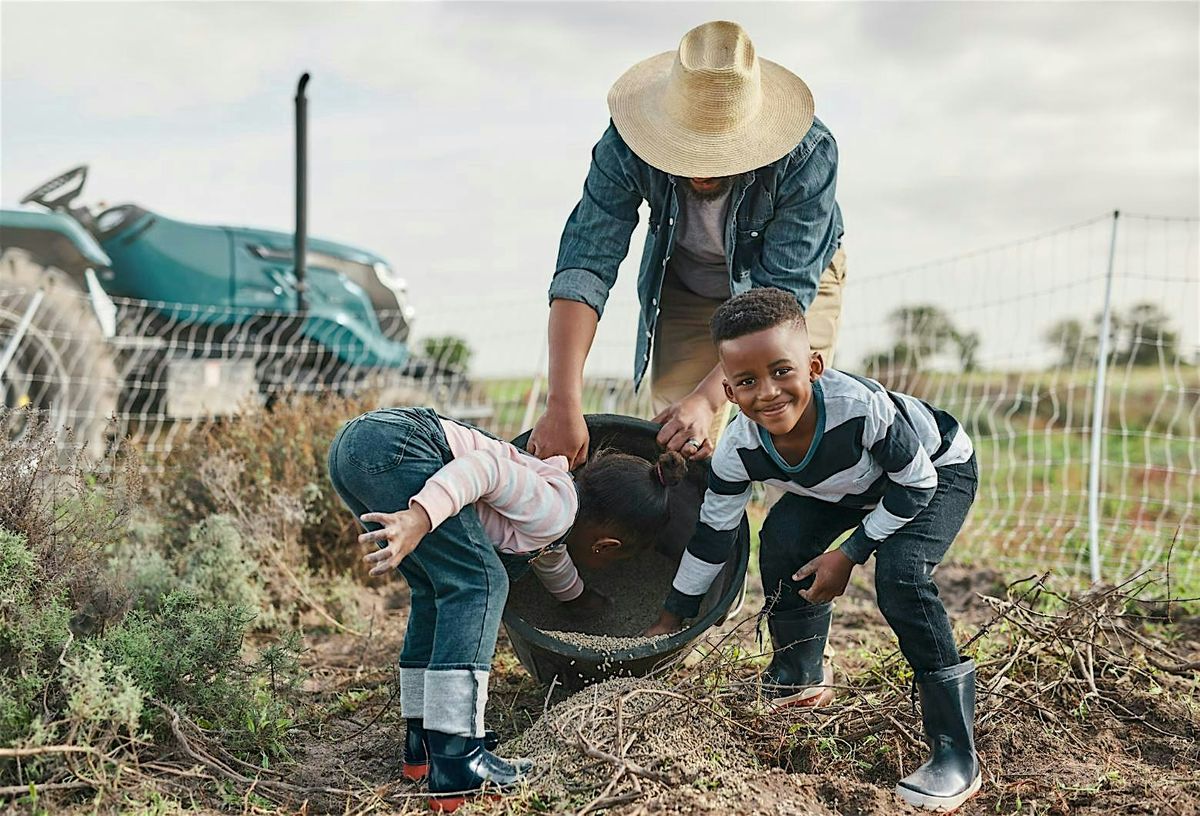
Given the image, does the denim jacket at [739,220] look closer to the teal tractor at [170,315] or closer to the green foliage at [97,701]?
the green foliage at [97,701]

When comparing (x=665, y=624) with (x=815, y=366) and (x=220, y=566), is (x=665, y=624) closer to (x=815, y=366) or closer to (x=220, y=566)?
(x=815, y=366)

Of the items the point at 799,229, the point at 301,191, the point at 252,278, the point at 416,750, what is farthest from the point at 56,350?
the point at 799,229

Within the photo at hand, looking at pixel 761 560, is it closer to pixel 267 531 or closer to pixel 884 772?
pixel 884 772

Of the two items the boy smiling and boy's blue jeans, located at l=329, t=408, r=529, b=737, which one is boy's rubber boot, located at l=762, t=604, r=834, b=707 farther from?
boy's blue jeans, located at l=329, t=408, r=529, b=737

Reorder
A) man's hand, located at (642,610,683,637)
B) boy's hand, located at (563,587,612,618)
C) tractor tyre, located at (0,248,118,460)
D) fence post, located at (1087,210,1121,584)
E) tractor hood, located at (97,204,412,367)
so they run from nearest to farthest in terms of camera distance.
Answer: man's hand, located at (642,610,683,637), boy's hand, located at (563,587,612,618), fence post, located at (1087,210,1121,584), tractor tyre, located at (0,248,118,460), tractor hood, located at (97,204,412,367)

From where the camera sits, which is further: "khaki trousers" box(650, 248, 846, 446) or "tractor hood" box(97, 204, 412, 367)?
"tractor hood" box(97, 204, 412, 367)

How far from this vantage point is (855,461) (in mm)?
2574

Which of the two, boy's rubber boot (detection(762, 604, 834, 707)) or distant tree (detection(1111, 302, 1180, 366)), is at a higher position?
distant tree (detection(1111, 302, 1180, 366))

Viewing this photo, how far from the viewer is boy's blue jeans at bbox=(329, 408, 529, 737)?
2408 millimetres

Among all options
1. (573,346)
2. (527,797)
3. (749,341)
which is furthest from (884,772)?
(573,346)

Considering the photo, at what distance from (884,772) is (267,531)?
2555 millimetres

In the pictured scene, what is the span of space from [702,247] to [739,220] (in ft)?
0.61

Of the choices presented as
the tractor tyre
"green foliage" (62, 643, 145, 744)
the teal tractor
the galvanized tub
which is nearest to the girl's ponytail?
the galvanized tub

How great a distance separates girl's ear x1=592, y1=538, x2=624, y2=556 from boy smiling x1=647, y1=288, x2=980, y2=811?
0.40 m
